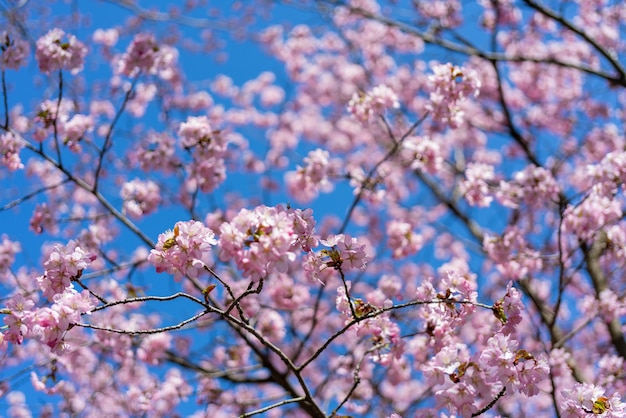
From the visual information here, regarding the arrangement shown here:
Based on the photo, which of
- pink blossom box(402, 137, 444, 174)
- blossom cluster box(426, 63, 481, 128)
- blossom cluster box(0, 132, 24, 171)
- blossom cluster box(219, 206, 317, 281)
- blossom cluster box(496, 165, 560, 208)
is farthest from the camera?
pink blossom box(402, 137, 444, 174)

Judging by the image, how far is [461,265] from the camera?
5.07 metres

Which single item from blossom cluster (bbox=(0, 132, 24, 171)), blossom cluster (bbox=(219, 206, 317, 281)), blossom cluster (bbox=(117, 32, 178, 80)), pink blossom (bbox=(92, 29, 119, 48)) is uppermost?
pink blossom (bbox=(92, 29, 119, 48))

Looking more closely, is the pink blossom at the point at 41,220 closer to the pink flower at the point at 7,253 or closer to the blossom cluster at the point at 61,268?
the pink flower at the point at 7,253

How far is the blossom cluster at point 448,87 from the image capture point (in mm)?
4223

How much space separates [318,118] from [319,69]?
1076 mm

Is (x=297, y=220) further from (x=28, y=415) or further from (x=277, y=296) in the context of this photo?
(x=28, y=415)

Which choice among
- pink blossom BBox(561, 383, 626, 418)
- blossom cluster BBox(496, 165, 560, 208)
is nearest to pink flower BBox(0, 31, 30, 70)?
blossom cluster BBox(496, 165, 560, 208)

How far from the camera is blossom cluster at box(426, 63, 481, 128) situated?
422cm

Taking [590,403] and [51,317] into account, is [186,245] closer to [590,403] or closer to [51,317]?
[51,317]

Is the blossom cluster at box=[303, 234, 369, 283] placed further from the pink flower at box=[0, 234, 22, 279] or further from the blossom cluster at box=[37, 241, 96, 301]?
the pink flower at box=[0, 234, 22, 279]

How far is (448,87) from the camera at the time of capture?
167 inches

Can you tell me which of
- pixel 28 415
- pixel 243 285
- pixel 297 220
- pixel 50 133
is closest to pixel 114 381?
pixel 28 415

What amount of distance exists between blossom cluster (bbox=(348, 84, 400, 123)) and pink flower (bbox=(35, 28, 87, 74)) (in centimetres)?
225

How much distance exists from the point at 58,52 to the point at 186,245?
9.06ft
